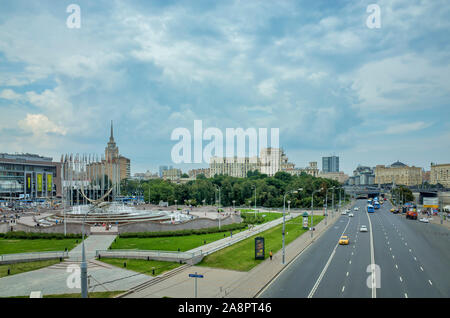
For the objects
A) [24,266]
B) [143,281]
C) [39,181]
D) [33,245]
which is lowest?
[33,245]

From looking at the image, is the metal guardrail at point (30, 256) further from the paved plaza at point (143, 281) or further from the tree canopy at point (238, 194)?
the tree canopy at point (238, 194)

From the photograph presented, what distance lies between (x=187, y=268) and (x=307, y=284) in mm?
9939

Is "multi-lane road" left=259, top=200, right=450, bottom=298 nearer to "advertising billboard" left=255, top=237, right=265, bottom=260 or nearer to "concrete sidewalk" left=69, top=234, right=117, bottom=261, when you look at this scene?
"advertising billboard" left=255, top=237, right=265, bottom=260

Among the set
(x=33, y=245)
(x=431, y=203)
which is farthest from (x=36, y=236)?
(x=431, y=203)

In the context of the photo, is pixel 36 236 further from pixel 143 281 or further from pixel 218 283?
pixel 218 283

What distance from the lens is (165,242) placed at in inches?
1587

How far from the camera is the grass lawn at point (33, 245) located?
1391 inches

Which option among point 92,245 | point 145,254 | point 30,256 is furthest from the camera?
point 92,245

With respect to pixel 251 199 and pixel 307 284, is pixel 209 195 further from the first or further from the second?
pixel 307 284

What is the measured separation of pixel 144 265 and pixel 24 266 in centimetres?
1009

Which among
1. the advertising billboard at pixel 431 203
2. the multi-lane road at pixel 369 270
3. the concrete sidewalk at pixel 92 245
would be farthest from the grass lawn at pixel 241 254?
the advertising billboard at pixel 431 203

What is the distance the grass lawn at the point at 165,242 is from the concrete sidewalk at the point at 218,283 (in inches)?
377

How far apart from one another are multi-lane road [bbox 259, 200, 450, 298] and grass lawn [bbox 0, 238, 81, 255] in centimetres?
2417

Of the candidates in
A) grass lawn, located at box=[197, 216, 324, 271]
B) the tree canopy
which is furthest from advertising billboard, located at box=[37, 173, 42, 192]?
grass lawn, located at box=[197, 216, 324, 271]
